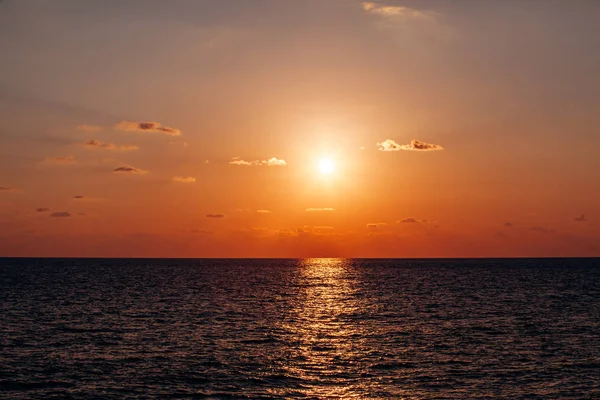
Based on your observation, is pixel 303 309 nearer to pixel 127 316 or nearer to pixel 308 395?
pixel 127 316

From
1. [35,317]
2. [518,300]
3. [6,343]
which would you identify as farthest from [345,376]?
[518,300]

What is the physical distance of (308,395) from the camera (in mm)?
41094

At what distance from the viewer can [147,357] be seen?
52625mm

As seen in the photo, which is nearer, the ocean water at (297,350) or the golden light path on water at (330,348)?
the ocean water at (297,350)

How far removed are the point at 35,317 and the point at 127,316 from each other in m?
11.8

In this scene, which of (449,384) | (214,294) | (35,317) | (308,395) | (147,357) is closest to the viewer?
(308,395)

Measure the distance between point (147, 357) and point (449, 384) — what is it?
25971mm

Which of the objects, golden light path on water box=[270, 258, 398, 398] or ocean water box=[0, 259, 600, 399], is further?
golden light path on water box=[270, 258, 398, 398]

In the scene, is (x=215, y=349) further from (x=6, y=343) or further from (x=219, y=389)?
(x=6, y=343)

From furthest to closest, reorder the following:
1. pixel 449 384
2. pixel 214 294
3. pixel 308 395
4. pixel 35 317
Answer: pixel 214 294, pixel 35 317, pixel 449 384, pixel 308 395

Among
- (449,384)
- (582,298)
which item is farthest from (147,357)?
(582,298)

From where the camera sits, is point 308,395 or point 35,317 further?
point 35,317

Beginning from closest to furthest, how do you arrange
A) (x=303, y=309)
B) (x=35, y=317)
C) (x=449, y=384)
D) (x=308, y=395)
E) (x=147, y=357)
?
(x=308, y=395), (x=449, y=384), (x=147, y=357), (x=35, y=317), (x=303, y=309)

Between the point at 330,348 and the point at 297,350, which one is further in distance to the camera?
the point at 330,348
